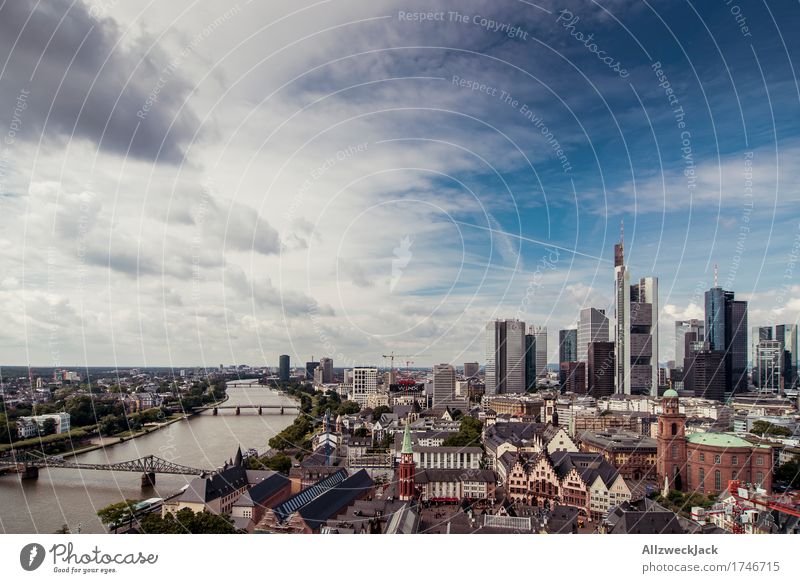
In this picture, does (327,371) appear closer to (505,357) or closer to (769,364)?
(505,357)

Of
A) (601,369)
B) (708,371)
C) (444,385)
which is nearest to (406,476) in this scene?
(444,385)

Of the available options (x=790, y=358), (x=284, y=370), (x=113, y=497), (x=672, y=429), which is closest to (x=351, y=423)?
(x=113, y=497)

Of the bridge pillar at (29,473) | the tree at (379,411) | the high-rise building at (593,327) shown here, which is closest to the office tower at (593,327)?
the high-rise building at (593,327)

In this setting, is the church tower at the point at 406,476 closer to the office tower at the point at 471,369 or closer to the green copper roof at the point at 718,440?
the green copper roof at the point at 718,440
